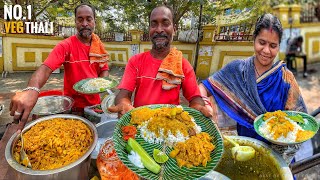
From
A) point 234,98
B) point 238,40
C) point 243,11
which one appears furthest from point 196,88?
point 243,11

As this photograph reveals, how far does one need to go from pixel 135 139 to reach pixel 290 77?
1.42 metres

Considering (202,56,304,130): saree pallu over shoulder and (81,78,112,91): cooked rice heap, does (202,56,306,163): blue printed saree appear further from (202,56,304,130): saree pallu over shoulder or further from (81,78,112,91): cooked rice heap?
(81,78,112,91): cooked rice heap

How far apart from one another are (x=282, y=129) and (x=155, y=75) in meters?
0.99

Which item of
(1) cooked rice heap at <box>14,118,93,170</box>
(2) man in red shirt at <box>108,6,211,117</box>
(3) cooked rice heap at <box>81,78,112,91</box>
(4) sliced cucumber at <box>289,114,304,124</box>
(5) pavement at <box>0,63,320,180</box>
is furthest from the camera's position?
(5) pavement at <box>0,63,320,180</box>

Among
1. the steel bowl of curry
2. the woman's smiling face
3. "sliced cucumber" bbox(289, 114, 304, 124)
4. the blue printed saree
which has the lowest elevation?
the steel bowl of curry

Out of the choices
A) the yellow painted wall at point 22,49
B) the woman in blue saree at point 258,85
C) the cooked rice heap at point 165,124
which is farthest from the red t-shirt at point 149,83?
the yellow painted wall at point 22,49

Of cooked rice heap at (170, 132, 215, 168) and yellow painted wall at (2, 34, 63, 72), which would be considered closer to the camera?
cooked rice heap at (170, 132, 215, 168)

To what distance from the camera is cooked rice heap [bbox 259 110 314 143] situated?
1.66 metres

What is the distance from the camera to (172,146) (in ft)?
4.80

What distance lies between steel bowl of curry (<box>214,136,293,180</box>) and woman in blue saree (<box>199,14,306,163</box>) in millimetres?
425

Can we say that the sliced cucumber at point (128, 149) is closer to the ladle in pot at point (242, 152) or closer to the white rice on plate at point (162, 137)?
the white rice on plate at point (162, 137)

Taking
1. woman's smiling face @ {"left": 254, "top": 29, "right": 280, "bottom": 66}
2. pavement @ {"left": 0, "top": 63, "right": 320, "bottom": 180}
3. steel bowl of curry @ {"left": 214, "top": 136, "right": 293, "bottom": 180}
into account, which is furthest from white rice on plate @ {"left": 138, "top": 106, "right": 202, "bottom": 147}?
pavement @ {"left": 0, "top": 63, "right": 320, "bottom": 180}

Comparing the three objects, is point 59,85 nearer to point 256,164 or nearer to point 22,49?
point 22,49

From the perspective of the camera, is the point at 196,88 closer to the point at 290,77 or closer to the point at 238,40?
the point at 290,77
